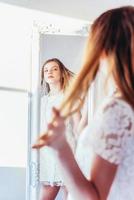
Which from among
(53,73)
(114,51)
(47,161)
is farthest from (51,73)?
(114,51)

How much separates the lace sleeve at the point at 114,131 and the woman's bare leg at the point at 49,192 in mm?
785

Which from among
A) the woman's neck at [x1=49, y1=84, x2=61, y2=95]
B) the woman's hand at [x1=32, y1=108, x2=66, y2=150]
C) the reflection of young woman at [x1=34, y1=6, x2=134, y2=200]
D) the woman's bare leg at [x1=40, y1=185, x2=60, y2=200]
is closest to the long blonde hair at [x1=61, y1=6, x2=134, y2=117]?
the reflection of young woman at [x1=34, y1=6, x2=134, y2=200]

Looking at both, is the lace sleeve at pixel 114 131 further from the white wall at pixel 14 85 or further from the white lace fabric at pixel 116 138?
the white wall at pixel 14 85

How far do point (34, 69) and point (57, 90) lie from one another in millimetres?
125

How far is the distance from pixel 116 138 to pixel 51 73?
0.76 meters

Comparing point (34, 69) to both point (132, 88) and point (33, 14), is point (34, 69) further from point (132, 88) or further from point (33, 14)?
point (132, 88)

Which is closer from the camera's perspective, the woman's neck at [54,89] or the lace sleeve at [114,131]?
the lace sleeve at [114,131]

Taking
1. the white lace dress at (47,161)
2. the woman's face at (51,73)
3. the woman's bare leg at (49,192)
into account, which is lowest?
the woman's bare leg at (49,192)

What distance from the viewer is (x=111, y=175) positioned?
2.34 feet

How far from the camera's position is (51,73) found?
144 cm

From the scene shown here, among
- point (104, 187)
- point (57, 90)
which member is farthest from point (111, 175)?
point (57, 90)

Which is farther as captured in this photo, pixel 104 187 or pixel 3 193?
pixel 3 193

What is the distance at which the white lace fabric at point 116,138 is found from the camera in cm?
72

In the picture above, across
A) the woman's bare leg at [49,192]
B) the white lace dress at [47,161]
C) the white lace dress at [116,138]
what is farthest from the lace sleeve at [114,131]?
the woman's bare leg at [49,192]
